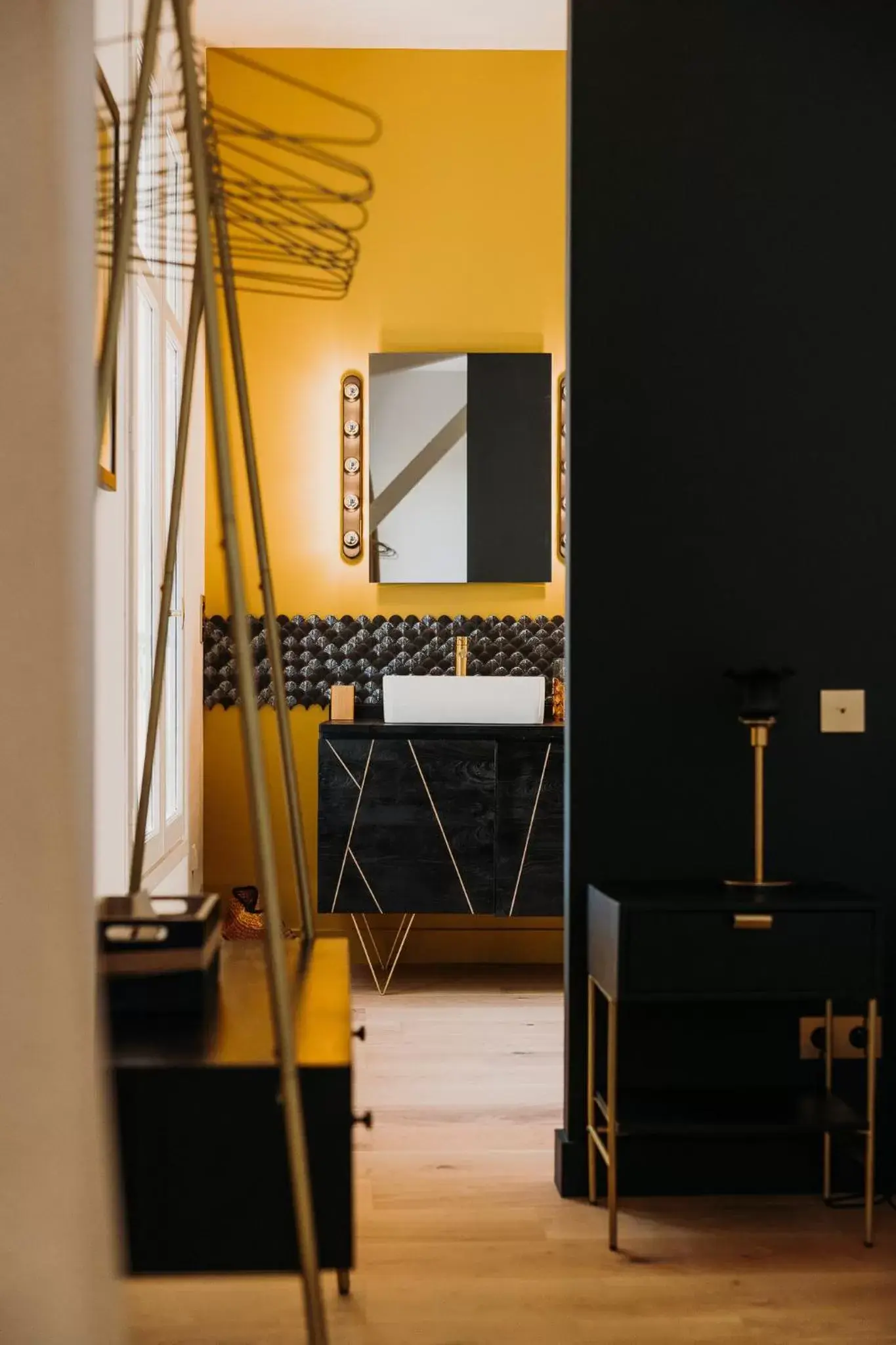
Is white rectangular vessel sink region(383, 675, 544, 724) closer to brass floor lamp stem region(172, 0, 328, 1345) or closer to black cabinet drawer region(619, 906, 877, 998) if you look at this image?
black cabinet drawer region(619, 906, 877, 998)

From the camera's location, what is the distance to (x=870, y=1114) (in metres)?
2.49

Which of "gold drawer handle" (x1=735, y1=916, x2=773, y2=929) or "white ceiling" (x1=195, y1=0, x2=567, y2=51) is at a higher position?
"white ceiling" (x1=195, y1=0, x2=567, y2=51)

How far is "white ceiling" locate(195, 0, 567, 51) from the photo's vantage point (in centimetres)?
484

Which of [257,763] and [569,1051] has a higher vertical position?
[257,763]

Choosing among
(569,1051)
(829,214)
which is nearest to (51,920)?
Result: (569,1051)

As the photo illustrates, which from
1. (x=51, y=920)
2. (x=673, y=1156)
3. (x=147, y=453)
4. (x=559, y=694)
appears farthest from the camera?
(x=559, y=694)

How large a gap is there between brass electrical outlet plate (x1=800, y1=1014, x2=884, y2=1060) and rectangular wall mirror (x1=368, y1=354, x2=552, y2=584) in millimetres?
2691

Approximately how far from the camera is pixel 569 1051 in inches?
110

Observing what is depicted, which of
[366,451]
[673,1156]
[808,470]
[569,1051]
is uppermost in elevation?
[366,451]

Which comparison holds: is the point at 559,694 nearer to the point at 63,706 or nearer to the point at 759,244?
the point at 759,244

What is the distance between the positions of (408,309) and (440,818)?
7.11 ft

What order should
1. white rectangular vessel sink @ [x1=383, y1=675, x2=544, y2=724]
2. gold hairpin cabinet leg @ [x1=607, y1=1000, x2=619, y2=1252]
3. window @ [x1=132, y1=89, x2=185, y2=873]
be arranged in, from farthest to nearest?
white rectangular vessel sink @ [x1=383, y1=675, x2=544, y2=724] < window @ [x1=132, y1=89, x2=185, y2=873] < gold hairpin cabinet leg @ [x1=607, y1=1000, x2=619, y2=1252]

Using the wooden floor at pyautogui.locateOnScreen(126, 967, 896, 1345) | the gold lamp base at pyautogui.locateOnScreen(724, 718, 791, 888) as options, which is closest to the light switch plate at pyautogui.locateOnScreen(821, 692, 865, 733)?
the gold lamp base at pyautogui.locateOnScreen(724, 718, 791, 888)

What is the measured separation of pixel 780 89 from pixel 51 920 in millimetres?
2552
